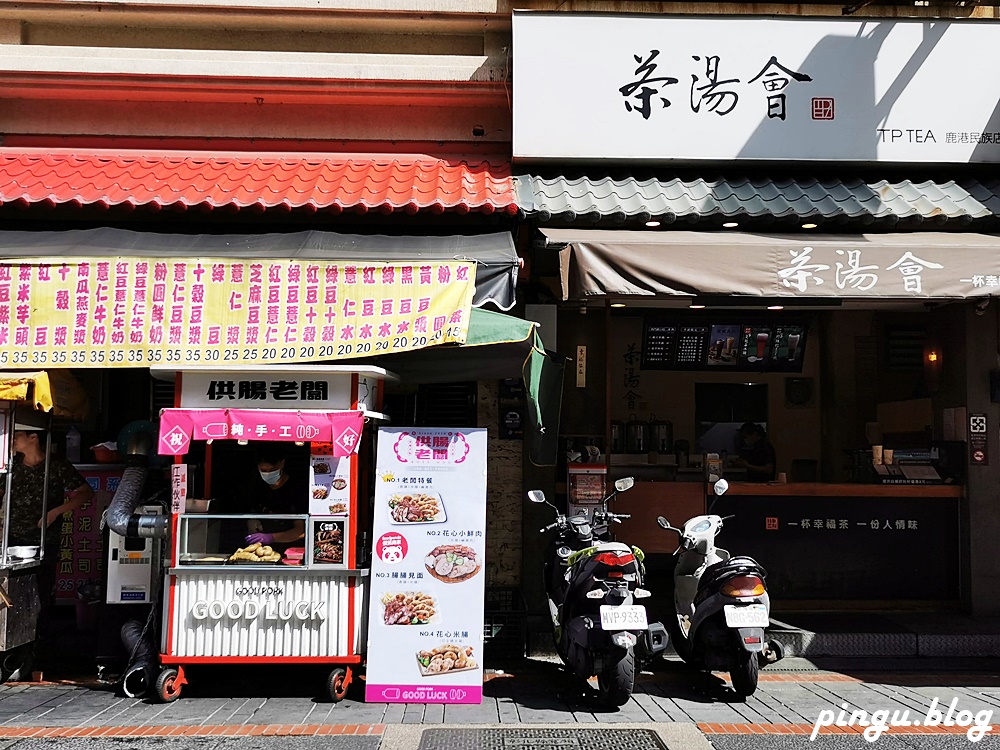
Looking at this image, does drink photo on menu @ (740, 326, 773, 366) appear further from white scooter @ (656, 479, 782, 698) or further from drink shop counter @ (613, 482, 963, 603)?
white scooter @ (656, 479, 782, 698)

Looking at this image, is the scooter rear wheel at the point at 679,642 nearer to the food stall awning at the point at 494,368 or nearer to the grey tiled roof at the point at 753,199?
the food stall awning at the point at 494,368

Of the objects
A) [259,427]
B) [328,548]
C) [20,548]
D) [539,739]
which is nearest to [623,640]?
[539,739]

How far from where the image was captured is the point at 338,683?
270 inches

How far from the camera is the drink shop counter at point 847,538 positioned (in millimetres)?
9852

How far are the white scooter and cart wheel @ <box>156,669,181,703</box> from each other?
14.1ft

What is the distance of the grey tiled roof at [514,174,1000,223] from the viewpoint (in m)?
8.26

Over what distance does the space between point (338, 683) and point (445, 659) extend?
89 cm

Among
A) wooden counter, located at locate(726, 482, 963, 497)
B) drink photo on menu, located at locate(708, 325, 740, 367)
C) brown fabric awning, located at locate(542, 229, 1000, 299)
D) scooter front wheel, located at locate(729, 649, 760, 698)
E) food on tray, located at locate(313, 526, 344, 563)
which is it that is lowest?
scooter front wheel, located at locate(729, 649, 760, 698)

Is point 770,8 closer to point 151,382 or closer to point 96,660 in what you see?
point 151,382

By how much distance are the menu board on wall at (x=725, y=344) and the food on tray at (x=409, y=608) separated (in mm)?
5151

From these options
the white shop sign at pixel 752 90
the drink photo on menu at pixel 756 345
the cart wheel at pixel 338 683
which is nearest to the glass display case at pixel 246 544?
the cart wheel at pixel 338 683

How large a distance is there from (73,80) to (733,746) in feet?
30.1

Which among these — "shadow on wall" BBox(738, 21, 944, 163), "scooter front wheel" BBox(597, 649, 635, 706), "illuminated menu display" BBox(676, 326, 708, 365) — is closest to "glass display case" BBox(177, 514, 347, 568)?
"scooter front wheel" BBox(597, 649, 635, 706)

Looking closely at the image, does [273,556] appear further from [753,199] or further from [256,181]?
[753,199]
